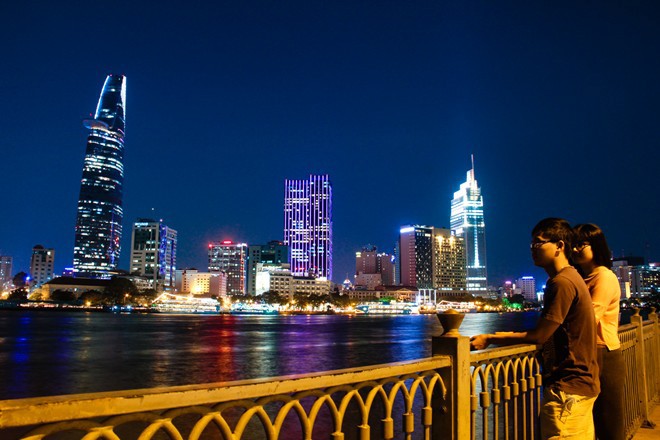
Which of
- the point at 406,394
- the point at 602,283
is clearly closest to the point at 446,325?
the point at 406,394

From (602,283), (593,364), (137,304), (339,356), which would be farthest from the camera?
(137,304)

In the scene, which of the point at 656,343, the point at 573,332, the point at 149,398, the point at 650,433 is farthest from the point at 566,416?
the point at 656,343

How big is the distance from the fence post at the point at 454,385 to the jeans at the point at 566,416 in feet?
1.58

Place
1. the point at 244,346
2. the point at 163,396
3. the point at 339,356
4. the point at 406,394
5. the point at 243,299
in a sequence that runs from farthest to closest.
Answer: the point at 243,299, the point at 244,346, the point at 339,356, the point at 406,394, the point at 163,396

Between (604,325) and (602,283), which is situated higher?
(602,283)

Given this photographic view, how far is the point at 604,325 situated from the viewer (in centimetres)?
406

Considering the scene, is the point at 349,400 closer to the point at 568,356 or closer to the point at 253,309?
the point at 568,356

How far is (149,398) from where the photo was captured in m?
1.86

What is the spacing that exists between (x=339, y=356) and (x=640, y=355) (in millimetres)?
31092

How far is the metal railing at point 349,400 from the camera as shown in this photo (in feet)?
5.74

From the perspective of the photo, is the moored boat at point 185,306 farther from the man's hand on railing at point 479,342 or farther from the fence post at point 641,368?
the man's hand on railing at point 479,342

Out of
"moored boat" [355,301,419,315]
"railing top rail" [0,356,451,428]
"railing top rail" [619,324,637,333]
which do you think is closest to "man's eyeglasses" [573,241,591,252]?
"railing top rail" [619,324,637,333]

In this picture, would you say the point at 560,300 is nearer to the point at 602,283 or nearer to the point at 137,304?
the point at 602,283

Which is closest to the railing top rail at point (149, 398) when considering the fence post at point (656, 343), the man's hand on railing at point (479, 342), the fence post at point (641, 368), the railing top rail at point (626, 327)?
the man's hand on railing at point (479, 342)
